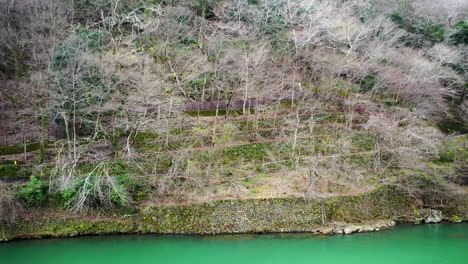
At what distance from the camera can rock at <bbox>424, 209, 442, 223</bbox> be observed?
81.2 feet

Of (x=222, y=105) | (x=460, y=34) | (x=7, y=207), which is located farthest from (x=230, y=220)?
(x=460, y=34)

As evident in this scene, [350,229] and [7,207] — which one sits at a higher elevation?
[7,207]

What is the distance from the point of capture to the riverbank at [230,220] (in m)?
22.1

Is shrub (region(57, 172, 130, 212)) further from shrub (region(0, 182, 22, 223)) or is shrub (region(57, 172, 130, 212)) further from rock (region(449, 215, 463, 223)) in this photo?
rock (region(449, 215, 463, 223))

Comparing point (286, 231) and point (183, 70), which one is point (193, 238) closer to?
point (286, 231)

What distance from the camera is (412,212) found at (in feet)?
82.9

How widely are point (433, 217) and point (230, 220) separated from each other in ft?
44.1

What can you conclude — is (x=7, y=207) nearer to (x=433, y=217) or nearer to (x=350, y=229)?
(x=350, y=229)

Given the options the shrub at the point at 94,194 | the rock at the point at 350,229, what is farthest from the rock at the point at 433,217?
the shrub at the point at 94,194

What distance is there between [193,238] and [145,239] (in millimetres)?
2799

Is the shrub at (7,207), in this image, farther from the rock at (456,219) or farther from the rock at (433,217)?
the rock at (456,219)

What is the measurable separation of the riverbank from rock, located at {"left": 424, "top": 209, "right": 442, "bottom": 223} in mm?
1920

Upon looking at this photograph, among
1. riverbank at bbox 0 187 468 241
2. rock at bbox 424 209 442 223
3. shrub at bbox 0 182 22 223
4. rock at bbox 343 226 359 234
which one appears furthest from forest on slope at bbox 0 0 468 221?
rock at bbox 343 226 359 234

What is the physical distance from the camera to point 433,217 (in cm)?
2486
